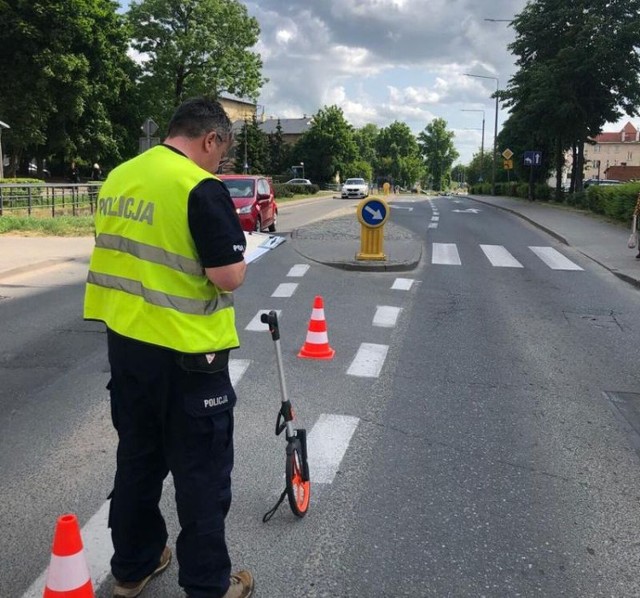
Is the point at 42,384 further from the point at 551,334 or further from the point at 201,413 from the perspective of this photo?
the point at 551,334

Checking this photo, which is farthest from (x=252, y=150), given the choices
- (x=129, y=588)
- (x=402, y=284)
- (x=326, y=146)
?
(x=129, y=588)

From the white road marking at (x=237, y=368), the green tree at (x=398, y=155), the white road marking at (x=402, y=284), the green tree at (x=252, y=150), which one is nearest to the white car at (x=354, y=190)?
the green tree at (x=252, y=150)

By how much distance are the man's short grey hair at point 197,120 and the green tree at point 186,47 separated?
47262mm

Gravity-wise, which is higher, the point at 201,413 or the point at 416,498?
the point at 201,413

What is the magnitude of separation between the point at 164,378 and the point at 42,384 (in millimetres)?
3660

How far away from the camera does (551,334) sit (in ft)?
25.4

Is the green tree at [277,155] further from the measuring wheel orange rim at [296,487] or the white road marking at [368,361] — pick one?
the measuring wheel orange rim at [296,487]

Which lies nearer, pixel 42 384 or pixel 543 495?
pixel 543 495

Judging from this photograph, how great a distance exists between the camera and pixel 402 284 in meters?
10.8

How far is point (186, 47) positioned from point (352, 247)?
38.6 m

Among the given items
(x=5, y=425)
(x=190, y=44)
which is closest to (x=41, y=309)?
(x=5, y=425)

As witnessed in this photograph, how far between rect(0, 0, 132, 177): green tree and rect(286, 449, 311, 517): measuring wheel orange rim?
123ft

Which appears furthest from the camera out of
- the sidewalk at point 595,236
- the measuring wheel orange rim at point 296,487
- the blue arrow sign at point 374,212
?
the sidewalk at point 595,236

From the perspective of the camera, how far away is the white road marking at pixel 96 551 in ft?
9.24
